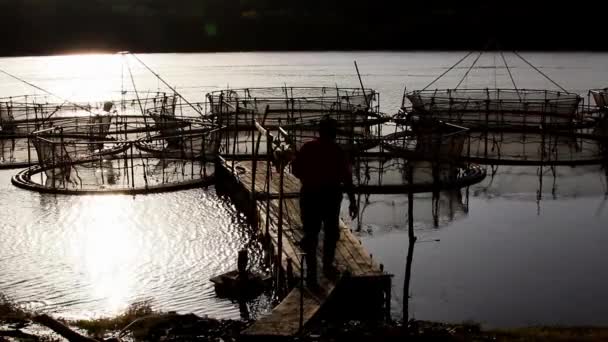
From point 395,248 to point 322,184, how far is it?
19.5 ft

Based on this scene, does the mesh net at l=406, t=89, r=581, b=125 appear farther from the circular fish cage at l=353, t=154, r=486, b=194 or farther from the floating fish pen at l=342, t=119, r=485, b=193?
the circular fish cage at l=353, t=154, r=486, b=194

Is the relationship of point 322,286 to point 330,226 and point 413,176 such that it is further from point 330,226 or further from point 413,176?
point 413,176

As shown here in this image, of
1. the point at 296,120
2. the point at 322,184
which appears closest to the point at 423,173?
the point at 296,120

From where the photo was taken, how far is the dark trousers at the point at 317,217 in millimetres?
10570

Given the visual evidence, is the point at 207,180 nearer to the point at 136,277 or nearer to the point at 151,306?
the point at 136,277

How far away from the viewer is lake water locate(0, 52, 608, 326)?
40.9ft

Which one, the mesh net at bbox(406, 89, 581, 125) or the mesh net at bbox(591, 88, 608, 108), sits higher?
the mesh net at bbox(591, 88, 608, 108)

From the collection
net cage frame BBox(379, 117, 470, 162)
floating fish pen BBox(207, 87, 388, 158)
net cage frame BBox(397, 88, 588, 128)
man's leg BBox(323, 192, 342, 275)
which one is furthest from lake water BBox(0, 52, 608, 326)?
net cage frame BBox(397, 88, 588, 128)

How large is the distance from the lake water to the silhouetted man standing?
166 cm

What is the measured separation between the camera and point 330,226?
10828 mm

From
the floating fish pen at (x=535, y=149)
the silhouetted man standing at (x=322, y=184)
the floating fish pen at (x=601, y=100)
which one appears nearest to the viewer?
the silhouetted man standing at (x=322, y=184)

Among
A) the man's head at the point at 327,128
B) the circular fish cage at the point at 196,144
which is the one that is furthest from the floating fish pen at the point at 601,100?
the man's head at the point at 327,128

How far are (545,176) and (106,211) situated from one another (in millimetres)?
12782

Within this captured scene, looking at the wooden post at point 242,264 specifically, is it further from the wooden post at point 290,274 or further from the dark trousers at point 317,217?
the dark trousers at point 317,217
